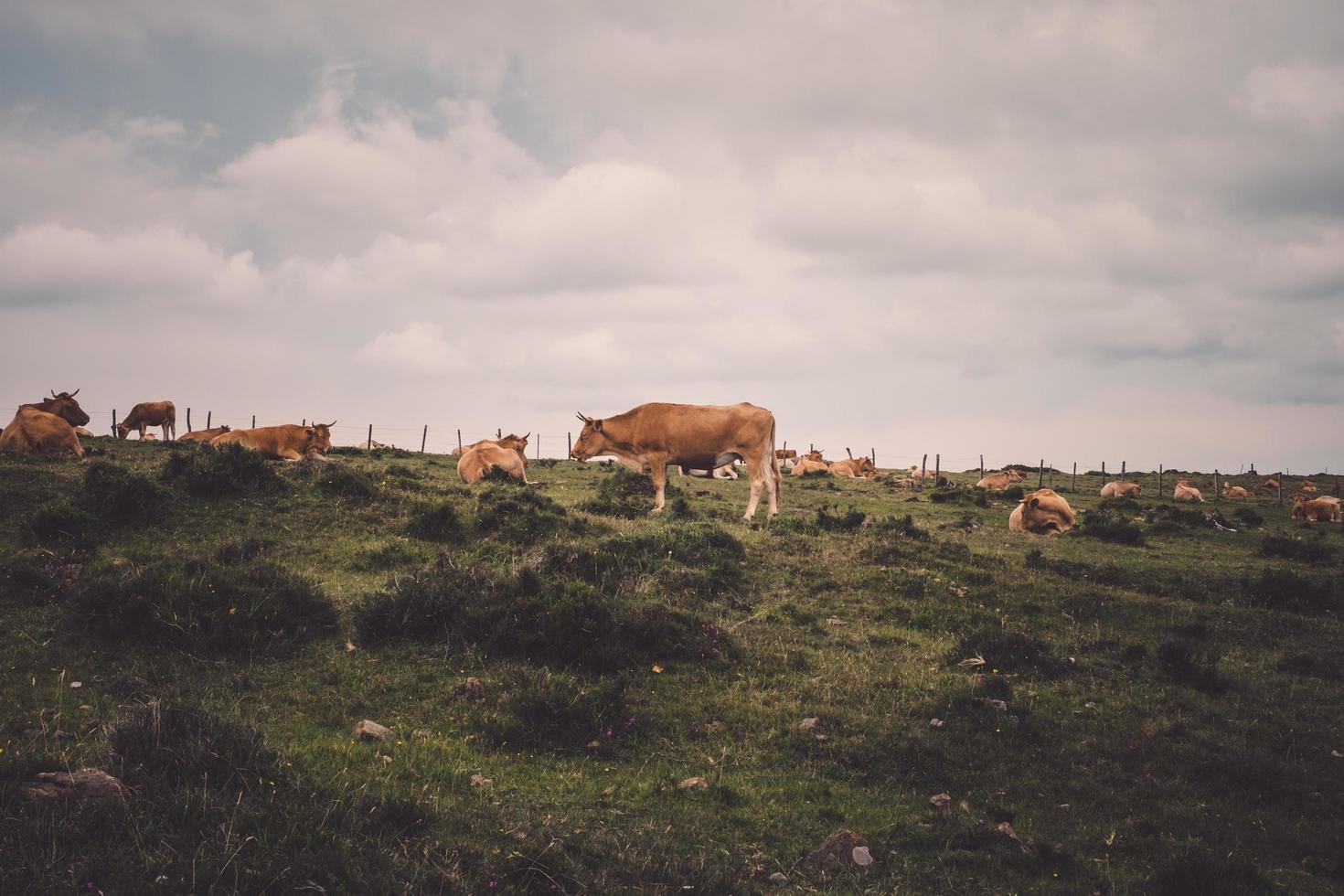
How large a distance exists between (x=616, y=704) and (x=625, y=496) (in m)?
15.3

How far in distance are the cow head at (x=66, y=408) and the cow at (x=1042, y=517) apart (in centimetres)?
3027

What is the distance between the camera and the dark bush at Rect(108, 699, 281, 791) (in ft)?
15.9

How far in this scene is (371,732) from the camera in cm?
688

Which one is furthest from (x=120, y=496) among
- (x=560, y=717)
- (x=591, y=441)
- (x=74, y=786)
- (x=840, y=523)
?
(x=840, y=523)

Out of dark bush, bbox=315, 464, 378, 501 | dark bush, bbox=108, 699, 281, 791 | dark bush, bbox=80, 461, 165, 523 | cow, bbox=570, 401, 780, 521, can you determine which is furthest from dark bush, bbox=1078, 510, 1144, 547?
dark bush, bbox=80, 461, 165, 523

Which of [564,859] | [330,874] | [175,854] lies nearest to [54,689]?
[175,854]

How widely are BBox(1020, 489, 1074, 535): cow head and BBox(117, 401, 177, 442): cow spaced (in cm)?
3815

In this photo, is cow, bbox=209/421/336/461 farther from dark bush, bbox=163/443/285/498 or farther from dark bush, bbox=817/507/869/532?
dark bush, bbox=817/507/869/532

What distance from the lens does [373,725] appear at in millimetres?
6996

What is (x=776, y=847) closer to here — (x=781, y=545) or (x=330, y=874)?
(x=330, y=874)

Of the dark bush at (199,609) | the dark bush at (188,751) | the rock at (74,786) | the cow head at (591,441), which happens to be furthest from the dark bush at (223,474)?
the rock at (74,786)

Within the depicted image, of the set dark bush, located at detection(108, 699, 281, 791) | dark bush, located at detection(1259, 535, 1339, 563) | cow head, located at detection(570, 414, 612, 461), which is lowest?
dark bush, located at detection(108, 699, 281, 791)

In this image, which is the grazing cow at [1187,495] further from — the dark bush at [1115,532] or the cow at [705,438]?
the cow at [705,438]

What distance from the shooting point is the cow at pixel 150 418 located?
39.4 m
